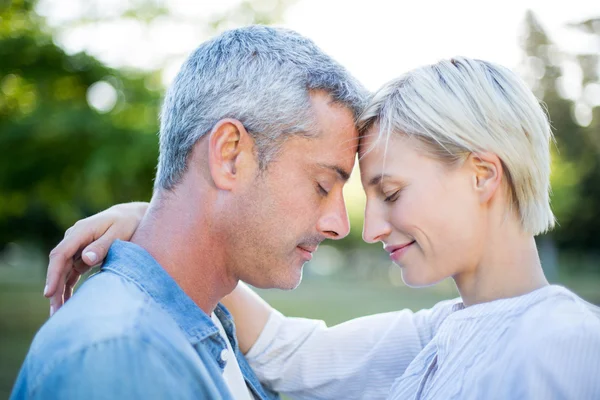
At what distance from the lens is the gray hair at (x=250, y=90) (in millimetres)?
2426

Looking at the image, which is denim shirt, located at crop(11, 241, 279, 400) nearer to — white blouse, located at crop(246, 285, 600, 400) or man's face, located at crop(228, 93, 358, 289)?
man's face, located at crop(228, 93, 358, 289)

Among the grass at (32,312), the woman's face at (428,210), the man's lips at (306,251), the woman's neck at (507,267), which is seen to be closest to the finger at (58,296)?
the man's lips at (306,251)

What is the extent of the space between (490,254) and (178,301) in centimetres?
111

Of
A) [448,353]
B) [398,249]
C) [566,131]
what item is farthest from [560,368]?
[566,131]

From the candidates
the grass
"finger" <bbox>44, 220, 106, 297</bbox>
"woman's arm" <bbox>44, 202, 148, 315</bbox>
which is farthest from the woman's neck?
the grass

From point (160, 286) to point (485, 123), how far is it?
124 cm

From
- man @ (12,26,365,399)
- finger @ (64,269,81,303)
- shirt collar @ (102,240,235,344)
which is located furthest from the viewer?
finger @ (64,269,81,303)

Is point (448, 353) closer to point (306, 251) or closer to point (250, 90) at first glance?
point (306, 251)

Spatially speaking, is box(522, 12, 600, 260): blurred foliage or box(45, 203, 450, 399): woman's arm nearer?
box(45, 203, 450, 399): woman's arm

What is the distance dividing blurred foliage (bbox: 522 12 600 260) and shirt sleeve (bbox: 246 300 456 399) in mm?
34633

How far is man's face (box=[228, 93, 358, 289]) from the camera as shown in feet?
8.16

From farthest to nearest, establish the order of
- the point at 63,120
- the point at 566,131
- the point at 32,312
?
the point at 566,131
the point at 32,312
the point at 63,120

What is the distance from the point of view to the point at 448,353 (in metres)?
2.42

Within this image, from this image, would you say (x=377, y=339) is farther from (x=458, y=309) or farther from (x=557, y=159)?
(x=557, y=159)
